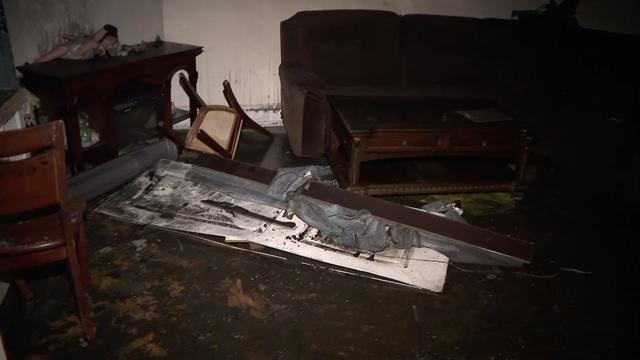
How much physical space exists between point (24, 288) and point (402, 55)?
342 cm

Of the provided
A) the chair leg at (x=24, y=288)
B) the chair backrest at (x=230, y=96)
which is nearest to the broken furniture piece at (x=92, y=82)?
the chair backrest at (x=230, y=96)

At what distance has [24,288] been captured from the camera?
6.88 feet

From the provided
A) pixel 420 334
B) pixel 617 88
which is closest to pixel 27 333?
pixel 420 334

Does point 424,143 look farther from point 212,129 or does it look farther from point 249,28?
point 249,28

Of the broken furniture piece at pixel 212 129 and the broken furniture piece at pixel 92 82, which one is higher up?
the broken furniture piece at pixel 92 82

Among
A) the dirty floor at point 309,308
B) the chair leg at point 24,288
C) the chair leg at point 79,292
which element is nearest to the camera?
the chair leg at point 79,292

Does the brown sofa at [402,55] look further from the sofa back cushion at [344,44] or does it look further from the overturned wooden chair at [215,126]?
the overturned wooden chair at [215,126]

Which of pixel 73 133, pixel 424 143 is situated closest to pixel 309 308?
pixel 424 143

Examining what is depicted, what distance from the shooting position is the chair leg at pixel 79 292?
1.80m

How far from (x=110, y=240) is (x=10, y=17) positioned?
1.64 m

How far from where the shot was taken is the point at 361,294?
228cm

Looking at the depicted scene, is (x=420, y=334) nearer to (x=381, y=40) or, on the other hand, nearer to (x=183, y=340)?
(x=183, y=340)

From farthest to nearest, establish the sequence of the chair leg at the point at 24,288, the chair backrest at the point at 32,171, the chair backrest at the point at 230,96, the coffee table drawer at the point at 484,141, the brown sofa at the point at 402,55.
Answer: the brown sofa at the point at 402,55 < the chair backrest at the point at 230,96 < the coffee table drawer at the point at 484,141 < the chair leg at the point at 24,288 < the chair backrest at the point at 32,171

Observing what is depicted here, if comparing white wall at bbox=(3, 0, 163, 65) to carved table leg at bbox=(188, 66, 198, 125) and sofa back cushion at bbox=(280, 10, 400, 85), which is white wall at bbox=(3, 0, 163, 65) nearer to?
carved table leg at bbox=(188, 66, 198, 125)
